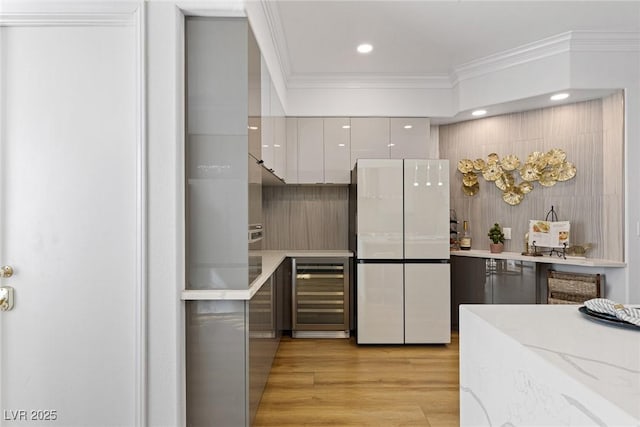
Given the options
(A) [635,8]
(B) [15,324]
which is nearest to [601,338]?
(B) [15,324]

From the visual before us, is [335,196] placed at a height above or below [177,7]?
below

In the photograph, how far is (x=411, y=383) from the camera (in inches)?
103

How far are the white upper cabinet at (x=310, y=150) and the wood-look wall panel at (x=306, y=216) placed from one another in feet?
0.99

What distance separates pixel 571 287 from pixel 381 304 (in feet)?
5.55

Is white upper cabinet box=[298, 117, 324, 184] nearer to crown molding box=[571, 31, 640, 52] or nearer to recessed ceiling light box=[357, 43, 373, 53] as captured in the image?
recessed ceiling light box=[357, 43, 373, 53]

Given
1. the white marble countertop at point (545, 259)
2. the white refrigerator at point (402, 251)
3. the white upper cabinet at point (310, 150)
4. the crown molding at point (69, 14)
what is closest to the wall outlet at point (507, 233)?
the white marble countertop at point (545, 259)

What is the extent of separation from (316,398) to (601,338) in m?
1.85

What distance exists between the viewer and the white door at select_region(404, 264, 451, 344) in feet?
11.1

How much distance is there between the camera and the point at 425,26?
2.77 m

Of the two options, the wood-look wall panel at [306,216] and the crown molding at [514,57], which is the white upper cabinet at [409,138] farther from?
the wood-look wall panel at [306,216]

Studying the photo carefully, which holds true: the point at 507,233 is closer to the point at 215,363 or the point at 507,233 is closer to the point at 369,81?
the point at 369,81

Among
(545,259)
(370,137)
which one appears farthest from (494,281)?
(370,137)

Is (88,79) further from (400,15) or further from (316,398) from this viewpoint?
(316,398)

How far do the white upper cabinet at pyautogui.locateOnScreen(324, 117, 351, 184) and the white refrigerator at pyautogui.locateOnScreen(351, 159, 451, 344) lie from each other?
507mm
